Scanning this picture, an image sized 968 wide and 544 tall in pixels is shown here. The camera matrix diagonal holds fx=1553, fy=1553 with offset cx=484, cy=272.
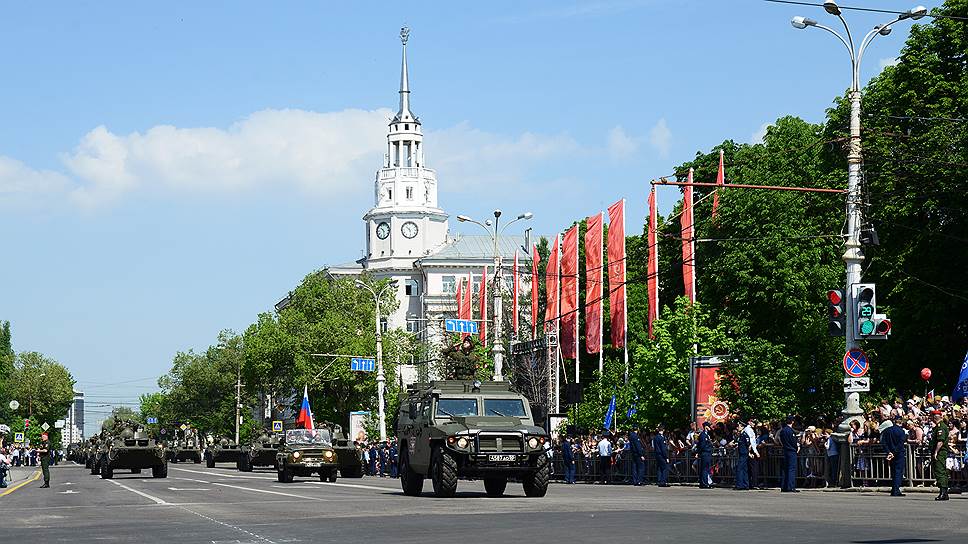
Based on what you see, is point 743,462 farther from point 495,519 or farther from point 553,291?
point 553,291

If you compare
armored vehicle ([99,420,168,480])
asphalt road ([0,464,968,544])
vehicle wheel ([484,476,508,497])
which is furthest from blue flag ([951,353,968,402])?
armored vehicle ([99,420,168,480])

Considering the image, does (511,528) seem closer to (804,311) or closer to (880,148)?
(880,148)

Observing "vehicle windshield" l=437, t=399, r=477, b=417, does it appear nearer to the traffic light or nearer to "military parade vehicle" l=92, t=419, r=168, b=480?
the traffic light

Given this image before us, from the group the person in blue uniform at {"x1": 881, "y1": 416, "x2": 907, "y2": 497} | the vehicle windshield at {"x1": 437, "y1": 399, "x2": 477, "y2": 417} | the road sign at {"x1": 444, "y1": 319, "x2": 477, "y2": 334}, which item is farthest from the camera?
the road sign at {"x1": 444, "y1": 319, "x2": 477, "y2": 334}

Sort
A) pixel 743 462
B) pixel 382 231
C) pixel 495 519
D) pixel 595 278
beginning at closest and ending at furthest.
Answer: pixel 495 519, pixel 743 462, pixel 595 278, pixel 382 231

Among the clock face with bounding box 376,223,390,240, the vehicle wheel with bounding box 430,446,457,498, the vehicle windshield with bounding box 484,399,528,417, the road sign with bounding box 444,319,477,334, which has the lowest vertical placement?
the vehicle wheel with bounding box 430,446,457,498

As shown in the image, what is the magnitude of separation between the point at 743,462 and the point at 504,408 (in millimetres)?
6732

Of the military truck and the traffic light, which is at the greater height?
the traffic light

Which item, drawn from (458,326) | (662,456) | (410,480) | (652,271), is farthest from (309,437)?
(410,480)

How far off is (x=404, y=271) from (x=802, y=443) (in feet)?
417

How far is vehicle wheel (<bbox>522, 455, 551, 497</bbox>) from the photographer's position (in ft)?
96.5

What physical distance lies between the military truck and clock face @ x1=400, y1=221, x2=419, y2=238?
13166 centimetres

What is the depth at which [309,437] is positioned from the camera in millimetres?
51375

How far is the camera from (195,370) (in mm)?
154000
